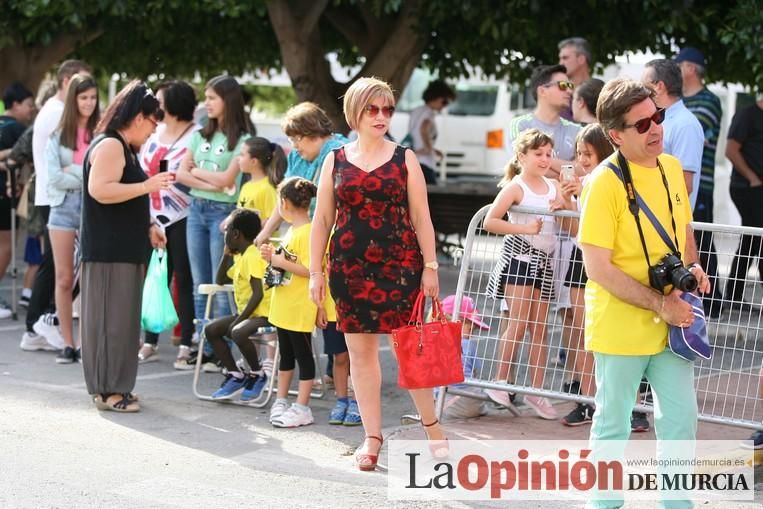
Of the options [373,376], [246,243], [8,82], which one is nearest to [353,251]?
[373,376]

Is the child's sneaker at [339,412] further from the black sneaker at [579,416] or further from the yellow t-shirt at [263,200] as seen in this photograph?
the yellow t-shirt at [263,200]

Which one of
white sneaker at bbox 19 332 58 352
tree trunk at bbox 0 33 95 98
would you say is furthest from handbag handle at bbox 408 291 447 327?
tree trunk at bbox 0 33 95 98

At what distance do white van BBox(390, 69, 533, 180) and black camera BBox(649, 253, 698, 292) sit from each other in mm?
21688

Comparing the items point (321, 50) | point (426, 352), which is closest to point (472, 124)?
point (321, 50)

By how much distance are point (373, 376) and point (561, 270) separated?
1.36m

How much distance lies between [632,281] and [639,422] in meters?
2.37

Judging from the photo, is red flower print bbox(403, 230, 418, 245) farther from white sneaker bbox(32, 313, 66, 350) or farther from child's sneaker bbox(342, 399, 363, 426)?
white sneaker bbox(32, 313, 66, 350)

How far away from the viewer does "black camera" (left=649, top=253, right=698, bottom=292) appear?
4.77 m

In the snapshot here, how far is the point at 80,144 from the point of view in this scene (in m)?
8.95

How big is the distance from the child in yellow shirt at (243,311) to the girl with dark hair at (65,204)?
1500 millimetres

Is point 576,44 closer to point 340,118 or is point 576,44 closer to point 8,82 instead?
point 340,118

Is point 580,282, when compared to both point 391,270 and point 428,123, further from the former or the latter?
point 428,123

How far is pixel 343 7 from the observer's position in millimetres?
14344

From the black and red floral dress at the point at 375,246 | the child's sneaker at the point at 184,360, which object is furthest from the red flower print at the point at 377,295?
the child's sneaker at the point at 184,360
